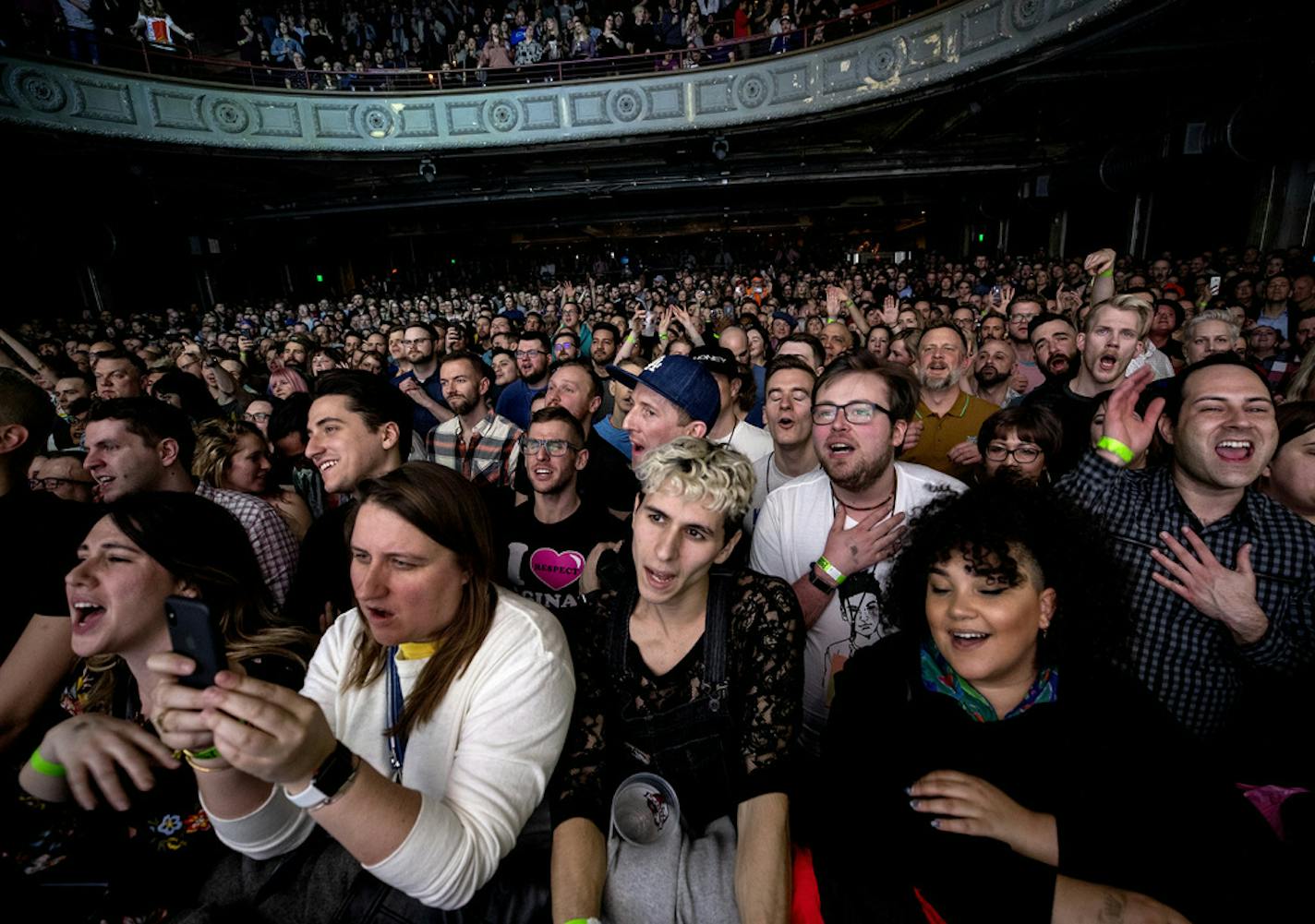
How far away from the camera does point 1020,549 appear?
155 centimetres

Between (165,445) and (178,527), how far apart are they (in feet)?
4.45

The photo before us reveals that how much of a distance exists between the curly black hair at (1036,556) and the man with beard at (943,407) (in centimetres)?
158

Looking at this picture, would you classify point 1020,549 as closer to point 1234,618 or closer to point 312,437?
point 1234,618

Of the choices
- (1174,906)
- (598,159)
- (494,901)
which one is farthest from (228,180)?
(1174,906)

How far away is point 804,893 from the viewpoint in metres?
1.50

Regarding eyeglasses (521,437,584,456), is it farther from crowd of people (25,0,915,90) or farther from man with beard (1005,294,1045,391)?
crowd of people (25,0,915,90)

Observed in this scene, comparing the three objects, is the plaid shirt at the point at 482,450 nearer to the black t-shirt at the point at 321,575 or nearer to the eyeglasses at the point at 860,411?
the black t-shirt at the point at 321,575

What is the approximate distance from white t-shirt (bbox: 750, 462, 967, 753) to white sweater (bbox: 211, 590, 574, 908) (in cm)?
91

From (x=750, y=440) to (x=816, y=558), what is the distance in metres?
1.49

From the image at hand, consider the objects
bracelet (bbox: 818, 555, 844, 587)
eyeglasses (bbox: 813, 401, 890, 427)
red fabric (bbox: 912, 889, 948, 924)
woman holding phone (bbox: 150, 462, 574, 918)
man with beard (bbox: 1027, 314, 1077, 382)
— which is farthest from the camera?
man with beard (bbox: 1027, 314, 1077, 382)

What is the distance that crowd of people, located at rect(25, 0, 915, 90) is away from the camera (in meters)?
12.6

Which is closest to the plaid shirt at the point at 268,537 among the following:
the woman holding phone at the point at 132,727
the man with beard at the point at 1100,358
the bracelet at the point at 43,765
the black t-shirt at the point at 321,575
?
the black t-shirt at the point at 321,575

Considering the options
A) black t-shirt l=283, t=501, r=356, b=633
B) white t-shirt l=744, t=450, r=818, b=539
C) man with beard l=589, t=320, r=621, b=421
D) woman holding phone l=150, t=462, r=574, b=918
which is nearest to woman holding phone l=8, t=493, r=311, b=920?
woman holding phone l=150, t=462, r=574, b=918

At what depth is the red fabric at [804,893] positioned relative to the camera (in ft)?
4.76
